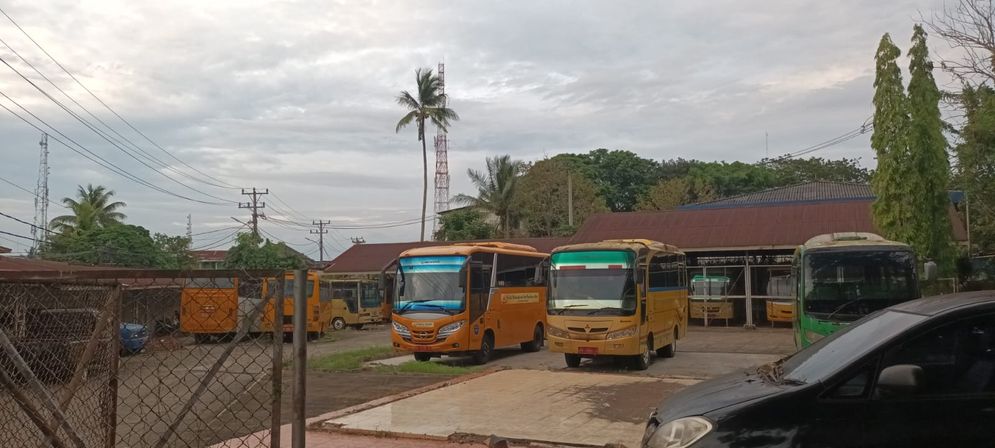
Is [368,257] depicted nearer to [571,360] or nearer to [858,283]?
[571,360]

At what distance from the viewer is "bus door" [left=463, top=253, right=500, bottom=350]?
17828 mm

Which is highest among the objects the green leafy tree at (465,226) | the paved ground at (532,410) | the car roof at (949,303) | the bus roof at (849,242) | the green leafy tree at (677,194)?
the green leafy tree at (677,194)

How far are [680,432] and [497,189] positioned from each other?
42.9 meters

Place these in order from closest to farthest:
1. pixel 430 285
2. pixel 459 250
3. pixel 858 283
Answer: pixel 858 283, pixel 430 285, pixel 459 250

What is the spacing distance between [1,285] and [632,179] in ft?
207

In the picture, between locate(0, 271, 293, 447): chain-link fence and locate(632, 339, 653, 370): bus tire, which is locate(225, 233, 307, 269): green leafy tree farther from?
locate(0, 271, 293, 447): chain-link fence

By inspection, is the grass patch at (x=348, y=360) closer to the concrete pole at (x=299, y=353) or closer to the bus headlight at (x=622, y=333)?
the bus headlight at (x=622, y=333)

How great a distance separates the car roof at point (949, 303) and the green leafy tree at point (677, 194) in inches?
1948

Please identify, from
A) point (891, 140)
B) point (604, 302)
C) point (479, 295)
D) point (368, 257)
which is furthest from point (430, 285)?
point (368, 257)

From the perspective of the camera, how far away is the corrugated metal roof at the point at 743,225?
2903cm

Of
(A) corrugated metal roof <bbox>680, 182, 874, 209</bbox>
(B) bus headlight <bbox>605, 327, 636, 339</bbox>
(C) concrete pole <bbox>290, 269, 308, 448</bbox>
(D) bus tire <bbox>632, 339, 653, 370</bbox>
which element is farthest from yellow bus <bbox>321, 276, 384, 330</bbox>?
(C) concrete pole <bbox>290, 269, 308, 448</bbox>

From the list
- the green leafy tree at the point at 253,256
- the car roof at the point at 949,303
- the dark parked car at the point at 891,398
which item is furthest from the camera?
the green leafy tree at the point at 253,256

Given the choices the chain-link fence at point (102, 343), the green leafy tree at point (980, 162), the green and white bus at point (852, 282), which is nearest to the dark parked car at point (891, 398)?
the chain-link fence at point (102, 343)

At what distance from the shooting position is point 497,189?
4731 centimetres
